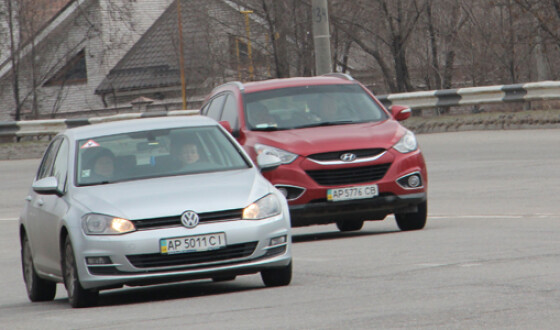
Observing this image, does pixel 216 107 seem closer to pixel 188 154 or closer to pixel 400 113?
pixel 400 113

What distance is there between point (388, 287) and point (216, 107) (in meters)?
7.29

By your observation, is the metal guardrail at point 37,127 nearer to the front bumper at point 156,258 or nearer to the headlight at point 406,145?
the headlight at point 406,145

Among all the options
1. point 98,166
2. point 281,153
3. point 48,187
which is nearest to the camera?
point 48,187

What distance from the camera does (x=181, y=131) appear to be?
10430 millimetres

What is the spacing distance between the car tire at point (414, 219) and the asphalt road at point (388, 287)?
4.5 inches

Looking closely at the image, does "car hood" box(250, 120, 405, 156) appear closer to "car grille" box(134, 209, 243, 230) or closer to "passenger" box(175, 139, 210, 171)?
"passenger" box(175, 139, 210, 171)

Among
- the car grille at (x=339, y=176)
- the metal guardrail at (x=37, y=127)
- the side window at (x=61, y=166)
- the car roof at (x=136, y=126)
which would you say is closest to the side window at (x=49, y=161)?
the side window at (x=61, y=166)

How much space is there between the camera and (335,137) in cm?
1312

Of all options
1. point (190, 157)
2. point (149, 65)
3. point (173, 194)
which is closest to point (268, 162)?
point (190, 157)

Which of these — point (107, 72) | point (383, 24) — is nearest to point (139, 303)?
point (383, 24)

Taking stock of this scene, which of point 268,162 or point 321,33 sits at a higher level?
point 321,33

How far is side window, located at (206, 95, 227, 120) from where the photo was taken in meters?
15.4

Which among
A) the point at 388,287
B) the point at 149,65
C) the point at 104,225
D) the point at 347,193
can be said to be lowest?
the point at 149,65

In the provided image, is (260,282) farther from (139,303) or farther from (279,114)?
(279,114)
